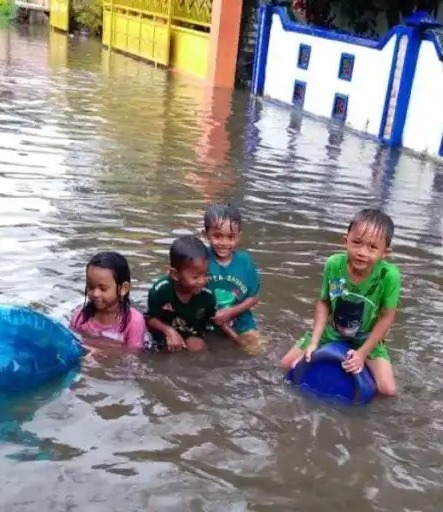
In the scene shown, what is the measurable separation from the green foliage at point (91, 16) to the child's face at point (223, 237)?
26.3 m

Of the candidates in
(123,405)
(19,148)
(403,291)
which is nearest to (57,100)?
(19,148)

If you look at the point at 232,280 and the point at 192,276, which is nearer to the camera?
the point at 192,276

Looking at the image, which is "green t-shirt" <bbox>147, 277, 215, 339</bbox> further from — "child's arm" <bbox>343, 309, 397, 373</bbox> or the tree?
the tree

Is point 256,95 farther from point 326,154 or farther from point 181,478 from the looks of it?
point 181,478

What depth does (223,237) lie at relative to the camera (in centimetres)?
421

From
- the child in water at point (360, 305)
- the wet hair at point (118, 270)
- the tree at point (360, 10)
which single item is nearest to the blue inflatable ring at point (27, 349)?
the wet hair at point (118, 270)

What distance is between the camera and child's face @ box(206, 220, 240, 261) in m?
4.16

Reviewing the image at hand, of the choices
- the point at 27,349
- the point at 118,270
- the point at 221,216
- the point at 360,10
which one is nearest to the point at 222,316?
the point at 221,216

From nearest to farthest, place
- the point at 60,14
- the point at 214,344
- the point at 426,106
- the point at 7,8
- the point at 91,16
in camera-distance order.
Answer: the point at 214,344 < the point at 426,106 < the point at 91,16 < the point at 60,14 < the point at 7,8

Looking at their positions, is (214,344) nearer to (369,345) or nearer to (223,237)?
(223,237)

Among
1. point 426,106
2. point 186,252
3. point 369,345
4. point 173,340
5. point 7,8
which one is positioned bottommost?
point 7,8

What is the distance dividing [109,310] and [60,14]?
1154 inches

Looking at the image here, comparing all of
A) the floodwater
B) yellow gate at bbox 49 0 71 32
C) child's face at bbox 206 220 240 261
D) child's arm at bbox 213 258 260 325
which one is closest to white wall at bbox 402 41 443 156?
the floodwater

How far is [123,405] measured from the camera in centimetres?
366
